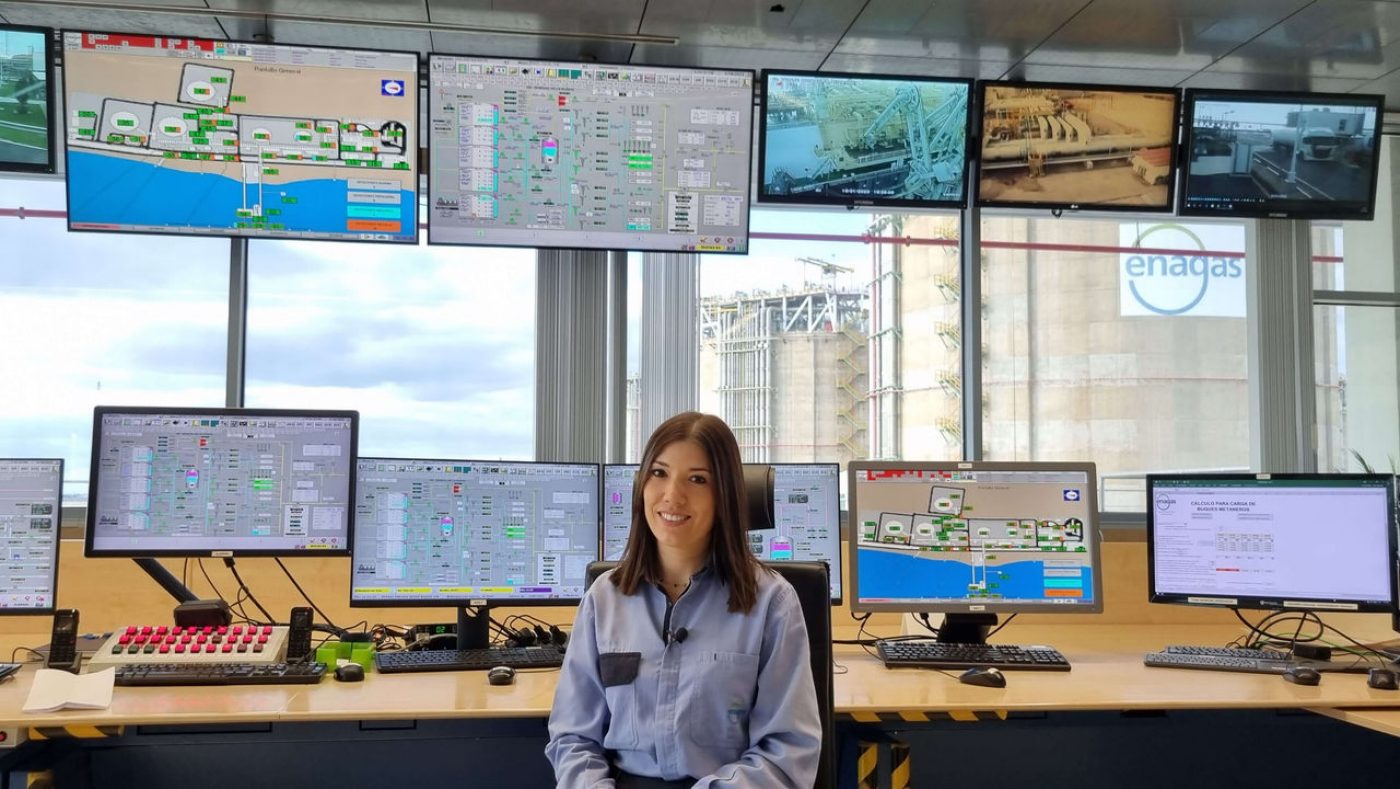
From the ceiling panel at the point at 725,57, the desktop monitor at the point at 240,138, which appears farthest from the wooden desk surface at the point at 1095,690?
the ceiling panel at the point at 725,57

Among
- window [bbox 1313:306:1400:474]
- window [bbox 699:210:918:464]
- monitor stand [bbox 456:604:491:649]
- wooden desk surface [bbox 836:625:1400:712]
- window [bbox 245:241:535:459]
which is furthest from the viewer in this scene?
window [bbox 1313:306:1400:474]

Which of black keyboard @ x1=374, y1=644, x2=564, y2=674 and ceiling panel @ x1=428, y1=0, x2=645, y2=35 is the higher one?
ceiling panel @ x1=428, y1=0, x2=645, y2=35

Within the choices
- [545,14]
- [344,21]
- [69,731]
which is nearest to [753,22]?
[545,14]

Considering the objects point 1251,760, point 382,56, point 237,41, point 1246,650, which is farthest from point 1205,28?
point 237,41

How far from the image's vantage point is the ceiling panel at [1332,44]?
336 centimetres

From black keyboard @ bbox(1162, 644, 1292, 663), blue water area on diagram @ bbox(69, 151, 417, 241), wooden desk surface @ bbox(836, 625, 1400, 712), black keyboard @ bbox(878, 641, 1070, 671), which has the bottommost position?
wooden desk surface @ bbox(836, 625, 1400, 712)

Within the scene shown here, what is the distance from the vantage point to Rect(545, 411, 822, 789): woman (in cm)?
158

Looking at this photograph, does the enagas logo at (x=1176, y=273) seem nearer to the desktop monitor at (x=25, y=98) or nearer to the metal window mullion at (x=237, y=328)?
the metal window mullion at (x=237, y=328)

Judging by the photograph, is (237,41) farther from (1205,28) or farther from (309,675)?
(1205,28)

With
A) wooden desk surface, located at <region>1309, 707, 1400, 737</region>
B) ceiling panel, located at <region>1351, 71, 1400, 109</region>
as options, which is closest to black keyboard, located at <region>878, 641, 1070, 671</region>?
wooden desk surface, located at <region>1309, 707, 1400, 737</region>

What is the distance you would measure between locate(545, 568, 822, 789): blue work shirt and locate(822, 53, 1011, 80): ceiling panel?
2.65 meters

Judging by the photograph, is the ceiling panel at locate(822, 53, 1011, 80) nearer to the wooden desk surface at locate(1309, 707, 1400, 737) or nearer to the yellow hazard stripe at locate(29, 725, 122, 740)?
the wooden desk surface at locate(1309, 707, 1400, 737)

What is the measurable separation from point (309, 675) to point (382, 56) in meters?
2.02

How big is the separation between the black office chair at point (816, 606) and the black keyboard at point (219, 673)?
2.64 ft
